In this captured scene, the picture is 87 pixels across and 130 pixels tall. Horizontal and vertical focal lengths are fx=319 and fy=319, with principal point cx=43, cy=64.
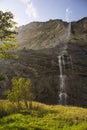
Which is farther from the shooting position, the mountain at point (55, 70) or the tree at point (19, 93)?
the mountain at point (55, 70)

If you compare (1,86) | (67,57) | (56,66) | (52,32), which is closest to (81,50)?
(67,57)

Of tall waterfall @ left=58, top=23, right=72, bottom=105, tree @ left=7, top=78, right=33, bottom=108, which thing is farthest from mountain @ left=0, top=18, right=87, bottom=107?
tree @ left=7, top=78, right=33, bottom=108

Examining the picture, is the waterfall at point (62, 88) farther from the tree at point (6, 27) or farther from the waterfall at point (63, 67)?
the tree at point (6, 27)

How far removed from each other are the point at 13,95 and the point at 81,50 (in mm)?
49730

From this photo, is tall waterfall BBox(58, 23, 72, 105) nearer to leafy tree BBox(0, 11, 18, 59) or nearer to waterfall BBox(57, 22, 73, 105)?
waterfall BBox(57, 22, 73, 105)

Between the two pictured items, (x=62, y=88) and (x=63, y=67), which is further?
(x=63, y=67)

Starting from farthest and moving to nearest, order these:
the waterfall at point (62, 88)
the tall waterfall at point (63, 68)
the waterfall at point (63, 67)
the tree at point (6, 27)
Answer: the waterfall at point (63, 67) → the tall waterfall at point (63, 68) → the waterfall at point (62, 88) → the tree at point (6, 27)

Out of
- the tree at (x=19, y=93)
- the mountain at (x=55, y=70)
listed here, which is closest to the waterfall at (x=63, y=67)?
→ the mountain at (x=55, y=70)

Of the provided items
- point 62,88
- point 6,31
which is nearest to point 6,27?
point 6,31

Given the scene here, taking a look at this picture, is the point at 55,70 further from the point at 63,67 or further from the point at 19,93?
the point at 19,93

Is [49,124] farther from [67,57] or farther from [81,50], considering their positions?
[81,50]

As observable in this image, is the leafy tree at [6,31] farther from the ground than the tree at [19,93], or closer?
farther from the ground

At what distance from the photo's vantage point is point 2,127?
739 inches

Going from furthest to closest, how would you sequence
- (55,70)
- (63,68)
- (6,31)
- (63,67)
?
(63,67)
(63,68)
(55,70)
(6,31)
